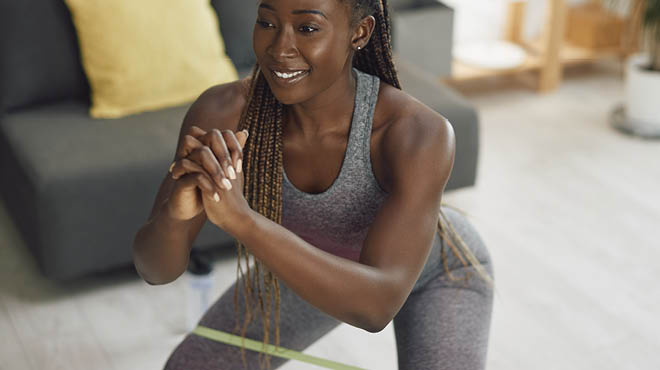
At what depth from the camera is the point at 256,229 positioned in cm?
107

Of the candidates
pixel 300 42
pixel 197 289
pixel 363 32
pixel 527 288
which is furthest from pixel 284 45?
pixel 527 288

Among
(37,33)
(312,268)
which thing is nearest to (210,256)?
(37,33)

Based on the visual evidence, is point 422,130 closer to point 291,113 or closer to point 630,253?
point 291,113

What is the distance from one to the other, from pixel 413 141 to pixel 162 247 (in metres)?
0.39

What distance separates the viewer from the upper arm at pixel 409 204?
119 centimetres

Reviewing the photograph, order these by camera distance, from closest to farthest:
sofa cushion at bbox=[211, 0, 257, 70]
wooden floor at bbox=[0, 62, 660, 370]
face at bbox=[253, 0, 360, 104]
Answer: face at bbox=[253, 0, 360, 104], wooden floor at bbox=[0, 62, 660, 370], sofa cushion at bbox=[211, 0, 257, 70]

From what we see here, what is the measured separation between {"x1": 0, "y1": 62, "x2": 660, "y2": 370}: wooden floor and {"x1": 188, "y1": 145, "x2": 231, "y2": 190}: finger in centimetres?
106

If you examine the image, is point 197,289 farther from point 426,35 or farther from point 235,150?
point 426,35

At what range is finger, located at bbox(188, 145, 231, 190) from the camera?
104 cm

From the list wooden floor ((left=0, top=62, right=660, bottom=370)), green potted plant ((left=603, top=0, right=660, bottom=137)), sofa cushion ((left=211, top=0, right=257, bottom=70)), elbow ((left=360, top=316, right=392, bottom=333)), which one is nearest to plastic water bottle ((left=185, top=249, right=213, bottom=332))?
wooden floor ((left=0, top=62, right=660, bottom=370))

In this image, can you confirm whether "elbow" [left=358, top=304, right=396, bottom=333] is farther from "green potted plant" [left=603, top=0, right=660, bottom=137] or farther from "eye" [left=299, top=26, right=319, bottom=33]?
"green potted plant" [left=603, top=0, right=660, bottom=137]

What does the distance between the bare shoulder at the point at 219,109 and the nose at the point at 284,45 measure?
0.21 m

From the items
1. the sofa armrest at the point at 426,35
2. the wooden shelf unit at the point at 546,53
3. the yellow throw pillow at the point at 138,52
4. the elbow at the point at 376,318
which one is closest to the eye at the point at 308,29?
the elbow at the point at 376,318

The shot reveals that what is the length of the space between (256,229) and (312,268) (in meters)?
0.09
